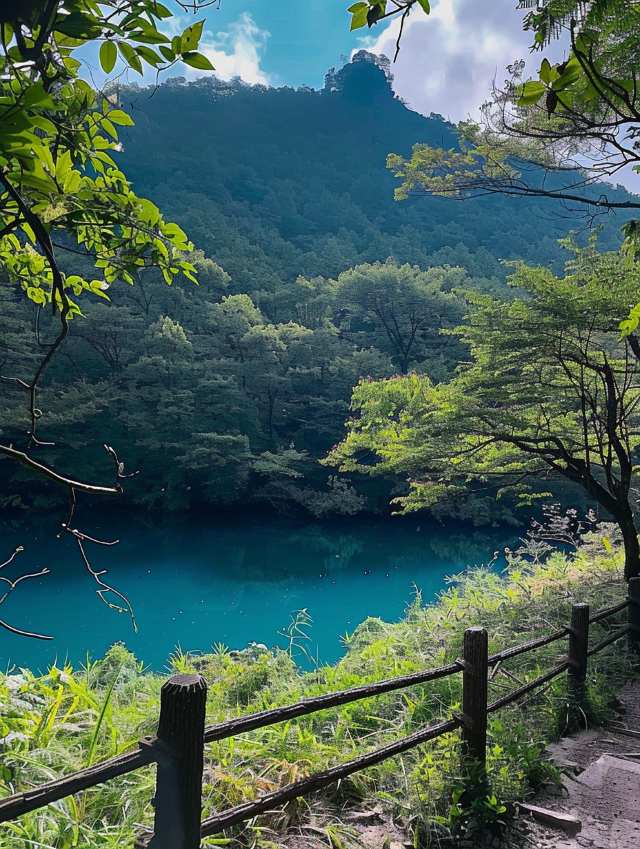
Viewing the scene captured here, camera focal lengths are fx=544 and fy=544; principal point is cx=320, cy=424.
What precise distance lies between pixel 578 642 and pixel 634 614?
101 centimetres

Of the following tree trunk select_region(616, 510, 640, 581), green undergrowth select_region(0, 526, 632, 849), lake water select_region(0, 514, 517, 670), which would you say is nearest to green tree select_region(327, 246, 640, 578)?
tree trunk select_region(616, 510, 640, 581)

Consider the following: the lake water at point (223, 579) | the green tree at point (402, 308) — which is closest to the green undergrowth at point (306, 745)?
the lake water at point (223, 579)

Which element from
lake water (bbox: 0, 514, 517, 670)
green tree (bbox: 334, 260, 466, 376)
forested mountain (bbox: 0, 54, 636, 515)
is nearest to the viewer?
lake water (bbox: 0, 514, 517, 670)

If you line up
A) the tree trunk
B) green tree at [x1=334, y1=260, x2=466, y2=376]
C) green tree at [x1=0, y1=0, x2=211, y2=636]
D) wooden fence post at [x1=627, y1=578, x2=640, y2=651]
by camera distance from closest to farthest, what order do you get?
green tree at [x1=0, y1=0, x2=211, y2=636] < wooden fence post at [x1=627, y1=578, x2=640, y2=651] < the tree trunk < green tree at [x1=334, y1=260, x2=466, y2=376]

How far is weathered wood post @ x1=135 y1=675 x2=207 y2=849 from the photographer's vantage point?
1.12 m

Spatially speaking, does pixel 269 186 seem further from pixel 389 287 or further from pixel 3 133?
pixel 3 133

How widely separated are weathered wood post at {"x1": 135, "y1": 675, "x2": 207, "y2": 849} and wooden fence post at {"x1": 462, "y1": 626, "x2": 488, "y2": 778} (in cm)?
126

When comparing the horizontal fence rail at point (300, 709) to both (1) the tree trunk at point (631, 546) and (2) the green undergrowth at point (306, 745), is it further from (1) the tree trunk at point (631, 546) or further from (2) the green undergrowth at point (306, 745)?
(1) the tree trunk at point (631, 546)

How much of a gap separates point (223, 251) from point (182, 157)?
11.5 meters

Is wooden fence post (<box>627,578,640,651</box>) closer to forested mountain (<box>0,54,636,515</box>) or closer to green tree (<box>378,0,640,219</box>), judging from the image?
green tree (<box>378,0,640,219</box>)

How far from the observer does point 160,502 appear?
17234 millimetres

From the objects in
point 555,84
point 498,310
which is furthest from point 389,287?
point 555,84

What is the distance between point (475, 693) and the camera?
210 centimetres

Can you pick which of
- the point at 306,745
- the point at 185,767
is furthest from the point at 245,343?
the point at 185,767
